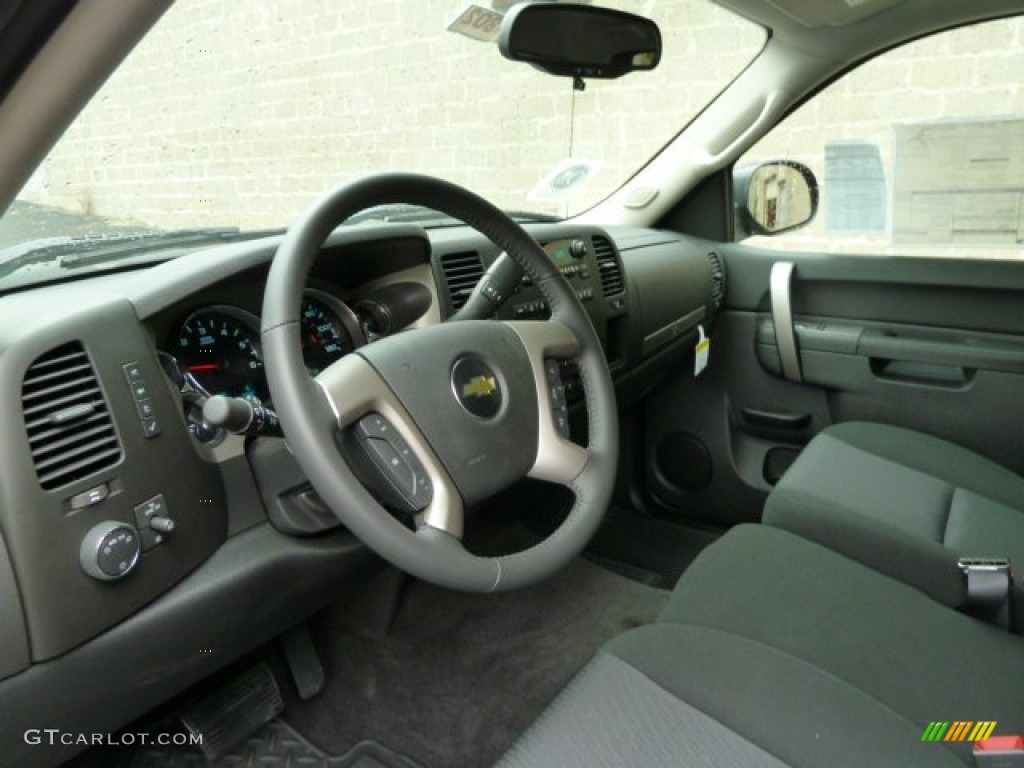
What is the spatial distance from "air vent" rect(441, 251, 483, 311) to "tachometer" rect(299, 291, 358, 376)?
301 mm

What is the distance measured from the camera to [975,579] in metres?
1.36

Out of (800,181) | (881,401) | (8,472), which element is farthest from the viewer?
(800,181)

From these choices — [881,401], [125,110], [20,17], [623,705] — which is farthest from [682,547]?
[20,17]

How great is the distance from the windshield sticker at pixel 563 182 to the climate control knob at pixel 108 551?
1.63 meters

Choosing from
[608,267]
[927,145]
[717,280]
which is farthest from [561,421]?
[927,145]

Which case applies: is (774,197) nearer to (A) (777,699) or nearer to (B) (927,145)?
(B) (927,145)

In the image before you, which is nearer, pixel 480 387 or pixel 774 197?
pixel 480 387

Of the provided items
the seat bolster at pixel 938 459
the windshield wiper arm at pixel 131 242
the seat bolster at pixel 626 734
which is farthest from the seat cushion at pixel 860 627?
the windshield wiper arm at pixel 131 242

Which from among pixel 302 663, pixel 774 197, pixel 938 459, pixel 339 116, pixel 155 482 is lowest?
pixel 302 663

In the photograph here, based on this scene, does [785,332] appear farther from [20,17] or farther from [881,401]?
[20,17]

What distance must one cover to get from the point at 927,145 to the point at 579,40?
1192mm

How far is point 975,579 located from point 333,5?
6.97ft

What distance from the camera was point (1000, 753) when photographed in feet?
3.42

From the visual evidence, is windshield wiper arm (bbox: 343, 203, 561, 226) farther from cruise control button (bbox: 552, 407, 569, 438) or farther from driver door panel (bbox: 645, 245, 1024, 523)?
driver door panel (bbox: 645, 245, 1024, 523)
